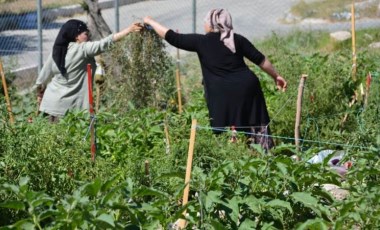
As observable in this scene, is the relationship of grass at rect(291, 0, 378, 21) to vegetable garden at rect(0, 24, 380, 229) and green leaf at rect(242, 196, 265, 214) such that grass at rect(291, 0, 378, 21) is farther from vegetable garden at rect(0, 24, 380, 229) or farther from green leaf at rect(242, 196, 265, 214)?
green leaf at rect(242, 196, 265, 214)

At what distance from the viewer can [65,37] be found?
9086 millimetres

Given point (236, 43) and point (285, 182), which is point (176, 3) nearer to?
point (236, 43)

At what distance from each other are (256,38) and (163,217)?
1083 centimetres

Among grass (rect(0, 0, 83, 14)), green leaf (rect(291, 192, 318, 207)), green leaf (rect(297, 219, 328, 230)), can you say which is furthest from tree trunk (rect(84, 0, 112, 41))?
green leaf (rect(297, 219, 328, 230))

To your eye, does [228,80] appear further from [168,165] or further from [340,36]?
[340,36]

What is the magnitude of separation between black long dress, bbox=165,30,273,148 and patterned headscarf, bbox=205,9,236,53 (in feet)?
0.13

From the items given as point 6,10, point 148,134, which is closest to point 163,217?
point 148,134

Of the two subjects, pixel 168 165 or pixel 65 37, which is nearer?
pixel 168 165

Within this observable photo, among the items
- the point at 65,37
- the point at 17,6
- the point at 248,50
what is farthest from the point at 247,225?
the point at 17,6

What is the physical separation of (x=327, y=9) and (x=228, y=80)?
1129 cm

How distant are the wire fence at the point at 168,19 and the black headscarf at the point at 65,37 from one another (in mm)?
2973

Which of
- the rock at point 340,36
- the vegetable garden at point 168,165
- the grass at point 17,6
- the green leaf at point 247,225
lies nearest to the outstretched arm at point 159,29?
the vegetable garden at point 168,165

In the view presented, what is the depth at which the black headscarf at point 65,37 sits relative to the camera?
29.7 feet

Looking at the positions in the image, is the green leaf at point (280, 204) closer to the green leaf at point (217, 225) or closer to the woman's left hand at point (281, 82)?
the green leaf at point (217, 225)
